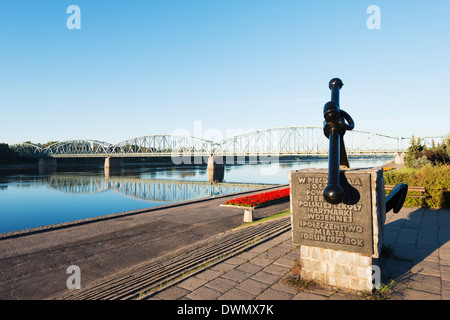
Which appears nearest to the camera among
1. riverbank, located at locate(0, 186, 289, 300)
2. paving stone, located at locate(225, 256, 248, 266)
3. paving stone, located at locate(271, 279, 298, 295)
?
paving stone, located at locate(271, 279, 298, 295)

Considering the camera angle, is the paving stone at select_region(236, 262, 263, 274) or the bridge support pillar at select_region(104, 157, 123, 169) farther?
the bridge support pillar at select_region(104, 157, 123, 169)

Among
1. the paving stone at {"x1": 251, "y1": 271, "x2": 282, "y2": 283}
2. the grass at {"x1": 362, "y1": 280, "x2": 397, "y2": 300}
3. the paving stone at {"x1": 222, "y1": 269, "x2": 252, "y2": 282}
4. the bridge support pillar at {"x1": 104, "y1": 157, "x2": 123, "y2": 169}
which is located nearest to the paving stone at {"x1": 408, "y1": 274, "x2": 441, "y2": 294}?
the grass at {"x1": 362, "y1": 280, "x2": 397, "y2": 300}

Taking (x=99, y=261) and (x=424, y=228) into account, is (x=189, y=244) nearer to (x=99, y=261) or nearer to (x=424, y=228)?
(x=99, y=261)

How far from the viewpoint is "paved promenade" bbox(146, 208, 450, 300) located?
459cm

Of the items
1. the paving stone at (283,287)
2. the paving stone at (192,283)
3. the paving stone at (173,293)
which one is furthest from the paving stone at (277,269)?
the paving stone at (173,293)

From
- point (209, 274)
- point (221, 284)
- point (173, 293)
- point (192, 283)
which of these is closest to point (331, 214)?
point (221, 284)

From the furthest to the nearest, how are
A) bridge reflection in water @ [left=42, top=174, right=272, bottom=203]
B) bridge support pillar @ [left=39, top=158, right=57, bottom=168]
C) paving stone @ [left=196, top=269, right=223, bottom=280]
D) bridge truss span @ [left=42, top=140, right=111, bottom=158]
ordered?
bridge truss span @ [left=42, top=140, right=111, bottom=158] < bridge support pillar @ [left=39, top=158, right=57, bottom=168] < bridge reflection in water @ [left=42, top=174, right=272, bottom=203] < paving stone @ [left=196, top=269, right=223, bottom=280]

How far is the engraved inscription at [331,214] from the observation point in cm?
464

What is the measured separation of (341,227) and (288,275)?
1526 mm

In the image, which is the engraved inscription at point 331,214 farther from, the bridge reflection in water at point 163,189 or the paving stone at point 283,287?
the bridge reflection in water at point 163,189

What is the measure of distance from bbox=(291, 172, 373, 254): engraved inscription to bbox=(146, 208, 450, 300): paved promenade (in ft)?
2.81

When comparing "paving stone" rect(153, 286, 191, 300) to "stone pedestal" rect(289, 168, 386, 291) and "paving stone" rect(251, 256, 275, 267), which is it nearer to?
"paving stone" rect(251, 256, 275, 267)

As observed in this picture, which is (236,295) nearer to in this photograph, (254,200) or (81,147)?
(254,200)
